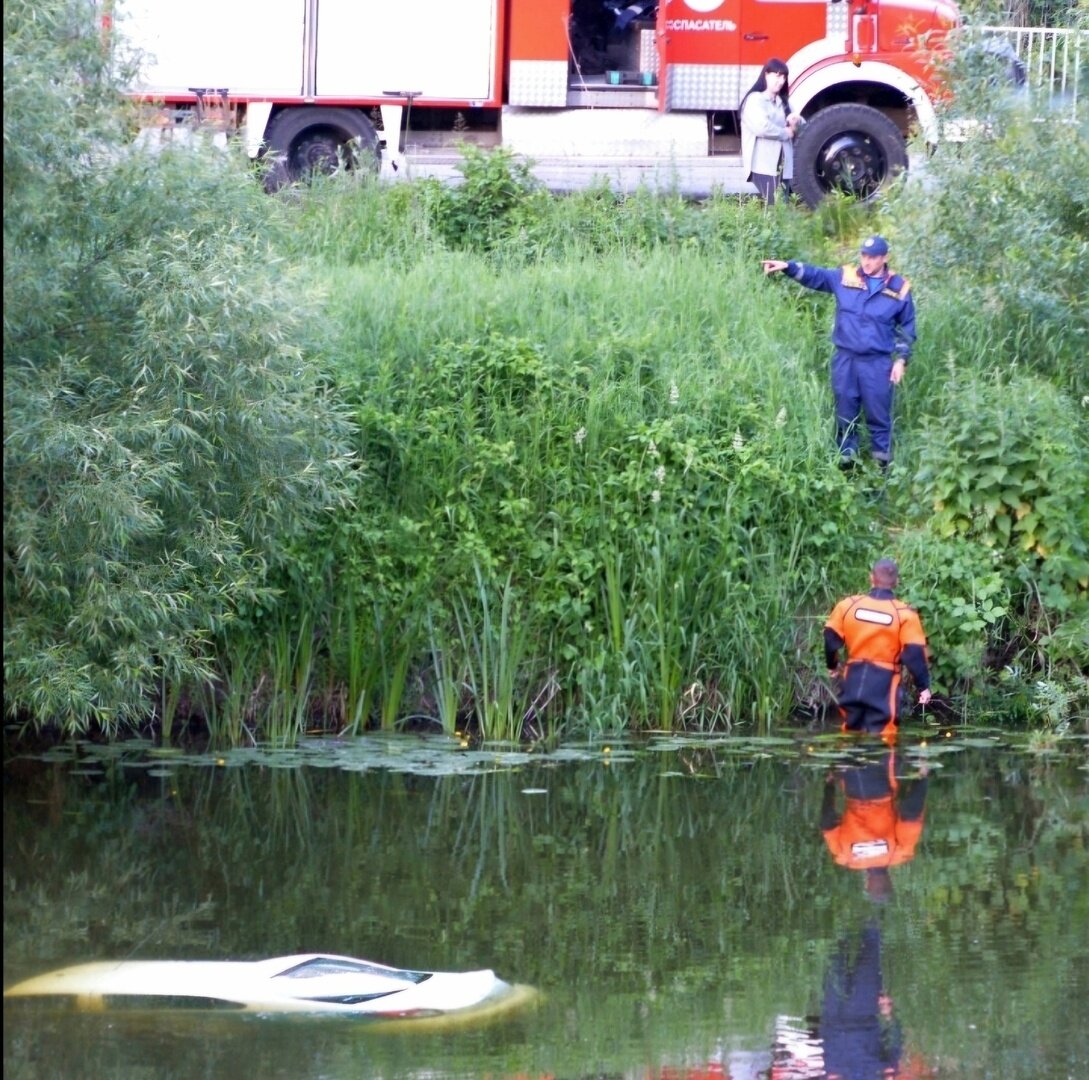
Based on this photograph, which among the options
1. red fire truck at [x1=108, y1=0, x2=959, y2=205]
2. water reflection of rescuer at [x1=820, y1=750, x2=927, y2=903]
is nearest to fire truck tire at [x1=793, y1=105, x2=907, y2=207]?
red fire truck at [x1=108, y1=0, x2=959, y2=205]

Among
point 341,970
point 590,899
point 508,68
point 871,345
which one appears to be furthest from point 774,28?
point 341,970

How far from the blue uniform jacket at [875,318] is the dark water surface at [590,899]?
276cm

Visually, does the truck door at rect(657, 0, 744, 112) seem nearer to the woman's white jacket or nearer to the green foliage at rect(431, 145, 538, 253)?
the woman's white jacket

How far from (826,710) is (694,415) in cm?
212

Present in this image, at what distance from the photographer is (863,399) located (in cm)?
1150

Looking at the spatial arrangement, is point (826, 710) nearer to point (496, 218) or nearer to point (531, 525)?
point (531, 525)

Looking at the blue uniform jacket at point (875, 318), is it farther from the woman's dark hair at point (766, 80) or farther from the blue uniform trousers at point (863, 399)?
the woman's dark hair at point (766, 80)

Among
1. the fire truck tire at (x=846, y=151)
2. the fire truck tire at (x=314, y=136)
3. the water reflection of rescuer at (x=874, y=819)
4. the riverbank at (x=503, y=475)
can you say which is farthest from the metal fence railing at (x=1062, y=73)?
the fire truck tire at (x=314, y=136)

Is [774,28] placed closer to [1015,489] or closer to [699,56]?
[699,56]

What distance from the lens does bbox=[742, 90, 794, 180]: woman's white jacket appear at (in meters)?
14.8

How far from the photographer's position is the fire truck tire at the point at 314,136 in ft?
54.0

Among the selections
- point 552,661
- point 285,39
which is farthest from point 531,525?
point 285,39

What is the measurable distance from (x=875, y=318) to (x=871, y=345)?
191 mm

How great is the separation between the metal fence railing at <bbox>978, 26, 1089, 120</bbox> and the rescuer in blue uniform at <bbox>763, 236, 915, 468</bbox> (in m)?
1.65
